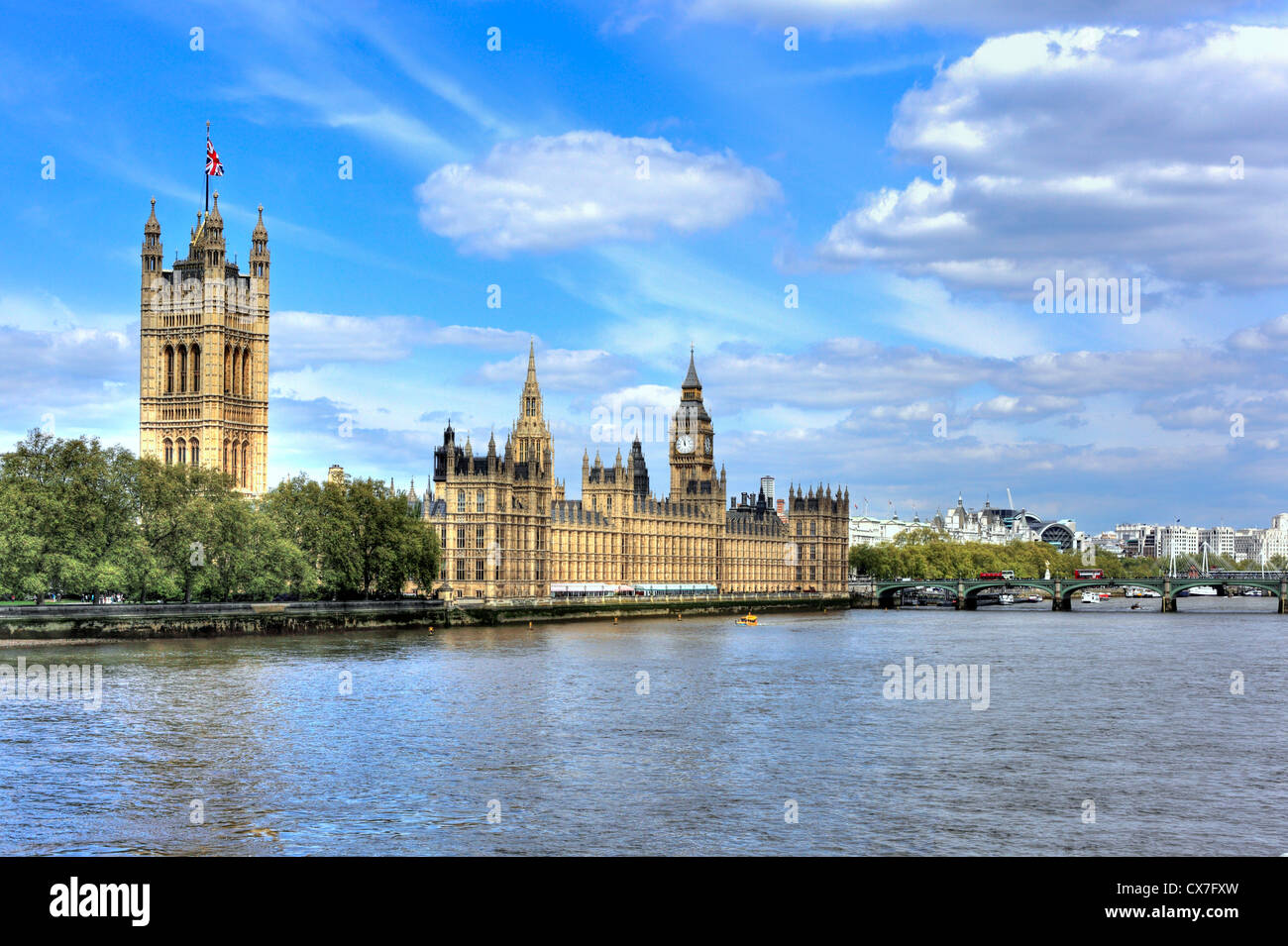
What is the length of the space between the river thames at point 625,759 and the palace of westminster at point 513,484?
171 feet

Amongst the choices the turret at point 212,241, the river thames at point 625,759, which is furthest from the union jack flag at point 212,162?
the river thames at point 625,759

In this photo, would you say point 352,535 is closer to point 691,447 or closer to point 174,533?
point 174,533

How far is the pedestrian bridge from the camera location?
143 metres

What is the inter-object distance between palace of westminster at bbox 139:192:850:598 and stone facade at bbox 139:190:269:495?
144 mm

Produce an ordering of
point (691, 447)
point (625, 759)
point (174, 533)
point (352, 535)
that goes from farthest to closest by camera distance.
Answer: point (691, 447) → point (352, 535) → point (174, 533) → point (625, 759)

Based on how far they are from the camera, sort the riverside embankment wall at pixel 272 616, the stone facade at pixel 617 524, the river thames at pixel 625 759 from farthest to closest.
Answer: the stone facade at pixel 617 524 < the riverside embankment wall at pixel 272 616 < the river thames at pixel 625 759

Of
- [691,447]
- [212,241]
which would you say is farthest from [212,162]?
[691,447]

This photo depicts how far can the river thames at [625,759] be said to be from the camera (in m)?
27.6

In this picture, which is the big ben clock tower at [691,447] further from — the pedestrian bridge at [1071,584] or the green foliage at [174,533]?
the green foliage at [174,533]

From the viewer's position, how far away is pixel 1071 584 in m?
161

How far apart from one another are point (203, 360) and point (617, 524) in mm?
46248

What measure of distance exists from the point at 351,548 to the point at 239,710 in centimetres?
5037

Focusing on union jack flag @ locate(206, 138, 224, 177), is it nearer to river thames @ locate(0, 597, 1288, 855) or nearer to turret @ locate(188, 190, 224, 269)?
turret @ locate(188, 190, 224, 269)
